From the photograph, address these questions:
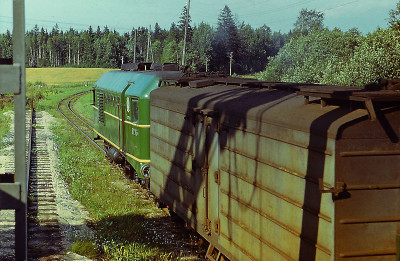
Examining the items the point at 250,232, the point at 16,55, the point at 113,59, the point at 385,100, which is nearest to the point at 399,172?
the point at 385,100

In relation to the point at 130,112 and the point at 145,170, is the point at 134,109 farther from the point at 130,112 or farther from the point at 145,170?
the point at 145,170

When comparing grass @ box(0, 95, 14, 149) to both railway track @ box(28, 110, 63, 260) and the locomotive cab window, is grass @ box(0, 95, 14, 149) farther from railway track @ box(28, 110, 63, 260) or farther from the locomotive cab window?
the locomotive cab window

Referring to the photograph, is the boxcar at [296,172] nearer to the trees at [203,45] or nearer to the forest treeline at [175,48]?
the forest treeline at [175,48]

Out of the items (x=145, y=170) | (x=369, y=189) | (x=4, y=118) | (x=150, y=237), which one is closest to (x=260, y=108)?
(x=369, y=189)

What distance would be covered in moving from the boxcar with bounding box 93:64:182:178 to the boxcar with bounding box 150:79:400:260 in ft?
12.2

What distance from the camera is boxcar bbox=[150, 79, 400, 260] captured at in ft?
17.8

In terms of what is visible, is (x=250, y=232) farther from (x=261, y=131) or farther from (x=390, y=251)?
(x=390, y=251)

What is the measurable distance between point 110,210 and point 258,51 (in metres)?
135

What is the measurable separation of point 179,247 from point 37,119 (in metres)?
25.8

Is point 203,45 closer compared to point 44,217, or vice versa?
point 44,217

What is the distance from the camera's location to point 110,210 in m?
12.4

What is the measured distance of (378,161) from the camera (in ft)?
17.9

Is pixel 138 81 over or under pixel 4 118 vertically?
over

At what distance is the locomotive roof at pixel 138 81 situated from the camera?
13.2m
